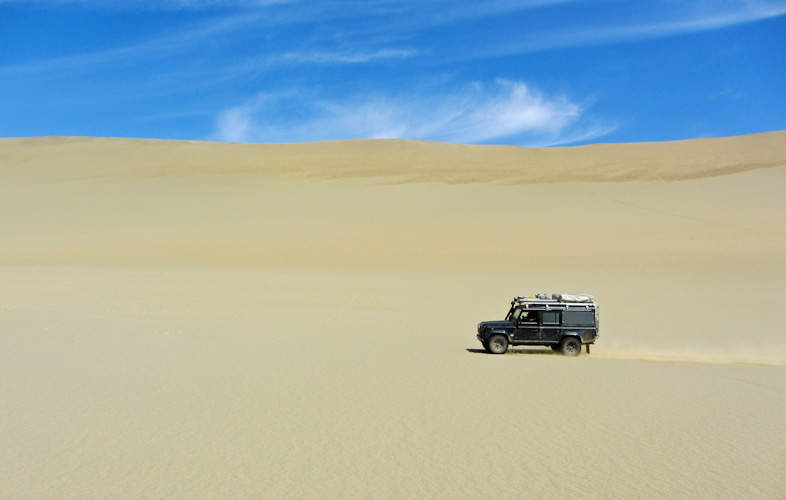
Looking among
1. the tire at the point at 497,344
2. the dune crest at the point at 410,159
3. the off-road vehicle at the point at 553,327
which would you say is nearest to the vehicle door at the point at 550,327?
the off-road vehicle at the point at 553,327

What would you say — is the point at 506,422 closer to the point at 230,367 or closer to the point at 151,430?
the point at 151,430

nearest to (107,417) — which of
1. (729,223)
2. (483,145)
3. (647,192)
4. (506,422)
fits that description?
(506,422)

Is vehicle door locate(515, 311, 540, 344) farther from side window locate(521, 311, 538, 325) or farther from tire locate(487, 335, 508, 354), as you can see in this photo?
tire locate(487, 335, 508, 354)

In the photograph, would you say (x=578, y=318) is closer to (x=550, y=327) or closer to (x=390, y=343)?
(x=550, y=327)

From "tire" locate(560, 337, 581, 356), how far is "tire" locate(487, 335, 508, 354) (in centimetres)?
138

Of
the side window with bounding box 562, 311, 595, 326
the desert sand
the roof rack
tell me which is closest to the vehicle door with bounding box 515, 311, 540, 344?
the roof rack

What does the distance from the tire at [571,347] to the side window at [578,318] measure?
1.23 feet

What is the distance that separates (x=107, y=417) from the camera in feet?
25.8

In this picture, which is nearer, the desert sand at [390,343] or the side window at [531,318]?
the desert sand at [390,343]

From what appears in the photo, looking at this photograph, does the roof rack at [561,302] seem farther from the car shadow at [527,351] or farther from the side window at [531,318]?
the car shadow at [527,351]

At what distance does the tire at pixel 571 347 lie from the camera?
14.2 m

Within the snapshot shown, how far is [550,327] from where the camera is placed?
46.8ft

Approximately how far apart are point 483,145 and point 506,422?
71475 millimetres

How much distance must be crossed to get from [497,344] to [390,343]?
102 inches
